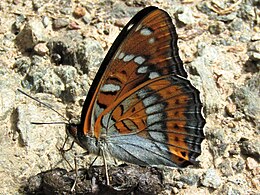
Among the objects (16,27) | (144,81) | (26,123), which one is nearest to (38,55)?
(16,27)

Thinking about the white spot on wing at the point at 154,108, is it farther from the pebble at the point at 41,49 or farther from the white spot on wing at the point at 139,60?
the pebble at the point at 41,49

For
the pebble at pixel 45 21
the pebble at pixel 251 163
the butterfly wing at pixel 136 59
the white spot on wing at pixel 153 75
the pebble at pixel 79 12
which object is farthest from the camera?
the pebble at pixel 79 12

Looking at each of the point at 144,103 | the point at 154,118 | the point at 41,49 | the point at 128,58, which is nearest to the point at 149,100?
the point at 144,103

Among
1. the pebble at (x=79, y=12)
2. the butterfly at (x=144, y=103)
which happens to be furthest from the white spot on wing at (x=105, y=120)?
the pebble at (x=79, y=12)

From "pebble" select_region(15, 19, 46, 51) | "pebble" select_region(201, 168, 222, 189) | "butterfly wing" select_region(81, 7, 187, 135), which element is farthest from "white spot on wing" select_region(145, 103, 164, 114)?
"pebble" select_region(15, 19, 46, 51)

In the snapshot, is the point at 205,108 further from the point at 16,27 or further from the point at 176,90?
the point at 16,27
